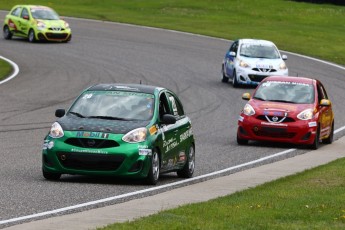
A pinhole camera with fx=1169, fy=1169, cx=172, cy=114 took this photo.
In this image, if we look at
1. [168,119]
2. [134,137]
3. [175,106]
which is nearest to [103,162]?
[134,137]

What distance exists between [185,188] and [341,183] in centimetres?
225

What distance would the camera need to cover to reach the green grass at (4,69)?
122 ft

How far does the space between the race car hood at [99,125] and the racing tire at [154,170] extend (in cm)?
48

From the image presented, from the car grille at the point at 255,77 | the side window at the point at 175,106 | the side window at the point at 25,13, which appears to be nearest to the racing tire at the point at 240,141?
the side window at the point at 175,106

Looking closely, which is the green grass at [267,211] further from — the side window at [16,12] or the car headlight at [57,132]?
the side window at [16,12]

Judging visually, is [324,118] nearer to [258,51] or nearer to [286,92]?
[286,92]

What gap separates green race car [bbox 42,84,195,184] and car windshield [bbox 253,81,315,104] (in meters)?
7.55

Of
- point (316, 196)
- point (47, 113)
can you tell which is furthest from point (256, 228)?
point (47, 113)

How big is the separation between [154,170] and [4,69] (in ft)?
74.7

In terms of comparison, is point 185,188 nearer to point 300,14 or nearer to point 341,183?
point 341,183

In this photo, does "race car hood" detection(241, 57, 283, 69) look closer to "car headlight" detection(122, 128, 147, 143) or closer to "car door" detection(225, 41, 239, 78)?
"car door" detection(225, 41, 239, 78)

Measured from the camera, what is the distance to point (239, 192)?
15484 mm

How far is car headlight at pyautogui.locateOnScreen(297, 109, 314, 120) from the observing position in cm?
2470

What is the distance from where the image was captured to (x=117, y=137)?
54.3 feet
